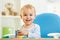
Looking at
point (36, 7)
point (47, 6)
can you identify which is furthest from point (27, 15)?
point (47, 6)

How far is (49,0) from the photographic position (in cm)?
140

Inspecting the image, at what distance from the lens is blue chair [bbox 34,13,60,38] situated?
1.06 m

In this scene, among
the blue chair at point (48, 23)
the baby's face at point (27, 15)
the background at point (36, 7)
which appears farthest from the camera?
the background at point (36, 7)

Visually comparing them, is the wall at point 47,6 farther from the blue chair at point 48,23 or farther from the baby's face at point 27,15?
the baby's face at point 27,15

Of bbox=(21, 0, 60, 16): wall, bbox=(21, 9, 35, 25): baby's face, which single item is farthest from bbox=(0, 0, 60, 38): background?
bbox=(21, 9, 35, 25): baby's face

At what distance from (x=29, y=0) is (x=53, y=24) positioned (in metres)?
0.37

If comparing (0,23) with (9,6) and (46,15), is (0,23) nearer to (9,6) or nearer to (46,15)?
(9,6)

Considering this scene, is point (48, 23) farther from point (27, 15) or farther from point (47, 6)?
point (47, 6)

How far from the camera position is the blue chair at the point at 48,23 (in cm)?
106

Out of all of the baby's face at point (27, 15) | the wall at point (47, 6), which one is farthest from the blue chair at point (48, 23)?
the wall at point (47, 6)

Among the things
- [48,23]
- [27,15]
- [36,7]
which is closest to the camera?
[27,15]

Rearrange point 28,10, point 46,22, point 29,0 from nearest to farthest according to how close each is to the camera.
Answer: point 28,10, point 46,22, point 29,0

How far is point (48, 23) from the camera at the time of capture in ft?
3.52

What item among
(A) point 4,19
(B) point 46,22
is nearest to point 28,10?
(B) point 46,22
